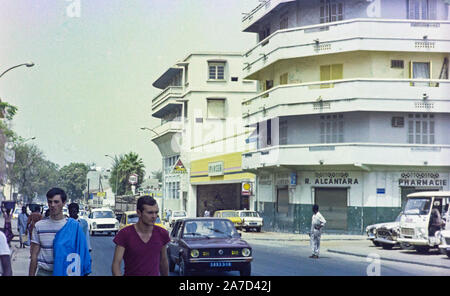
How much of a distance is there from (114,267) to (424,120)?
33306 mm

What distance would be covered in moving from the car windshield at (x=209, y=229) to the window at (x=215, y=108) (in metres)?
49.1

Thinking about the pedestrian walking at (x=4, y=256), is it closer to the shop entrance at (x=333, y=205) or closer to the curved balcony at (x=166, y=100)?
the shop entrance at (x=333, y=205)

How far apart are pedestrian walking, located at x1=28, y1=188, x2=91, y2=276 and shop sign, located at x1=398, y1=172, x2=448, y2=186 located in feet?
108

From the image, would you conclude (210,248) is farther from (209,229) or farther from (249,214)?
(249,214)

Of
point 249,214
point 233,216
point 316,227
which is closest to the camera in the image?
point 316,227

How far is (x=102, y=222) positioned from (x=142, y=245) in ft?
111

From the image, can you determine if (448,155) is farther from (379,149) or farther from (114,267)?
(114,267)

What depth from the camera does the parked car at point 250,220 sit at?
41969 millimetres

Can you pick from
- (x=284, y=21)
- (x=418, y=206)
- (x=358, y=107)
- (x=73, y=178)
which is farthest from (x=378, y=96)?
(x=73, y=178)

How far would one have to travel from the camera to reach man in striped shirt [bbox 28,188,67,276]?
715 centimetres

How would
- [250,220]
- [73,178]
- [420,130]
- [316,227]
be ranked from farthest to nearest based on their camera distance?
[73,178] < [250,220] < [420,130] < [316,227]

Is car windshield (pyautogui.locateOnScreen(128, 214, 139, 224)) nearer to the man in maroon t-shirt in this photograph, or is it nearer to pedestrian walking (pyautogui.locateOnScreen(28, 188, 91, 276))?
pedestrian walking (pyautogui.locateOnScreen(28, 188, 91, 276))

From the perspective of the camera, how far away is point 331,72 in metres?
39.4

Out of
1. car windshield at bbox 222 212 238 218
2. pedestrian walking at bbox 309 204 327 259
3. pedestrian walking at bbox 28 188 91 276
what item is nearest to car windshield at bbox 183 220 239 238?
pedestrian walking at bbox 309 204 327 259
